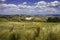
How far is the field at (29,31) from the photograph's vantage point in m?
2.54

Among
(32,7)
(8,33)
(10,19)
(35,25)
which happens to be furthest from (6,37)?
(32,7)

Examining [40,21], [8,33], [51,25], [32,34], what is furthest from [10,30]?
[51,25]

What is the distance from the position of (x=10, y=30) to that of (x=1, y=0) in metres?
0.63

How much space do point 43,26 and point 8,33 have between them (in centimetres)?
70

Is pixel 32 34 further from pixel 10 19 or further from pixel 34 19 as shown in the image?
pixel 10 19

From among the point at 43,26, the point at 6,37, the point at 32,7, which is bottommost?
the point at 6,37

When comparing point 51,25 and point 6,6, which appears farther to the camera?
point 6,6

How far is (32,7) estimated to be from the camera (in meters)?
2.67

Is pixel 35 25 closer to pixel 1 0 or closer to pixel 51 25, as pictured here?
pixel 51 25

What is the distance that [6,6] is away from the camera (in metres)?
2.71

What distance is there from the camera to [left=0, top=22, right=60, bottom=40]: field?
254cm

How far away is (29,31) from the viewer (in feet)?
8.55

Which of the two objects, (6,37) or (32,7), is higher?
(32,7)

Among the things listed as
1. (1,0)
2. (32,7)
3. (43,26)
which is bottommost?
(43,26)
